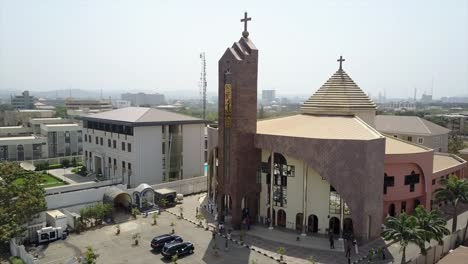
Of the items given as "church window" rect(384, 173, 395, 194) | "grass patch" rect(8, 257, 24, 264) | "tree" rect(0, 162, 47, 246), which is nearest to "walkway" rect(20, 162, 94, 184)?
"tree" rect(0, 162, 47, 246)

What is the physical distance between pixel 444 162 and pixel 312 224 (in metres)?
29.4

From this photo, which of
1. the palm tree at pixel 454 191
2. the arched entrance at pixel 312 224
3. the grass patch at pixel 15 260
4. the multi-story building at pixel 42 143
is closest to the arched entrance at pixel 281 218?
the arched entrance at pixel 312 224

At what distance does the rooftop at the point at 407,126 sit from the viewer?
7556 centimetres

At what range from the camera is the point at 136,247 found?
38.3 m

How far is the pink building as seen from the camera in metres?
44.6

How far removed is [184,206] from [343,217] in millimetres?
21586

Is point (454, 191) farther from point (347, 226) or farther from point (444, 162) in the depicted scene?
point (444, 162)

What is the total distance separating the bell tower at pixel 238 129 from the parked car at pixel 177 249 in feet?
25.5

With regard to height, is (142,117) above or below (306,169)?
above

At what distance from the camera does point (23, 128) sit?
9925cm

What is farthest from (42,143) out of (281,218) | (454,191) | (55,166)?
(454,191)

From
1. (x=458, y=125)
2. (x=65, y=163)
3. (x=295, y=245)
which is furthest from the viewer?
(x=458, y=125)

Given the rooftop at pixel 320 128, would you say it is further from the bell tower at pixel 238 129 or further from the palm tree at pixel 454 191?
the palm tree at pixel 454 191

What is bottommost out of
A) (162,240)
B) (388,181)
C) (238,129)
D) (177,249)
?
(177,249)
